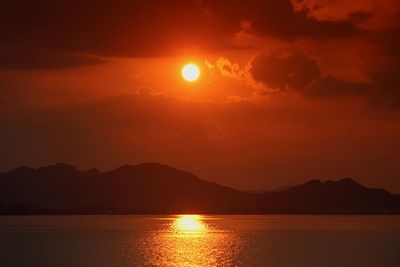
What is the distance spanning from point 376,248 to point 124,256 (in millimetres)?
58781

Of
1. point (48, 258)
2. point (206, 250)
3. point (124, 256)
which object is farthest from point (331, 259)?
point (48, 258)

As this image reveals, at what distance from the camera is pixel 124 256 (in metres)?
132

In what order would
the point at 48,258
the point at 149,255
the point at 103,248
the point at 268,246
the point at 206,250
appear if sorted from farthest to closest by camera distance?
the point at 268,246
the point at 103,248
the point at 206,250
the point at 149,255
the point at 48,258

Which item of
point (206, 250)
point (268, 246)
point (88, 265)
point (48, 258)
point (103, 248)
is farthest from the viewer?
point (268, 246)

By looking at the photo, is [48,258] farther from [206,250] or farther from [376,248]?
[376,248]

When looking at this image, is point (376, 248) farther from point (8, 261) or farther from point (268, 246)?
point (8, 261)

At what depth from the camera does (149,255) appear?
13350 cm

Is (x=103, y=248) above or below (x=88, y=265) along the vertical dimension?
above

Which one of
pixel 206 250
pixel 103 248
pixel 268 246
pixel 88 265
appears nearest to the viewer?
pixel 88 265

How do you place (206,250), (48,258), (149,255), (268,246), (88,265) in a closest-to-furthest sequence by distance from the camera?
(88,265) < (48,258) < (149,255) < (206,250) < (268,246)

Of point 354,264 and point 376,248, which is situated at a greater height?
point 376,248

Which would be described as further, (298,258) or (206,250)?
(206,250)

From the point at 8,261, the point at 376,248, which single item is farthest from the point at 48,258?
the point at 376,248

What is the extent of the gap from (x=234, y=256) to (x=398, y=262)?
3005 centimetres
